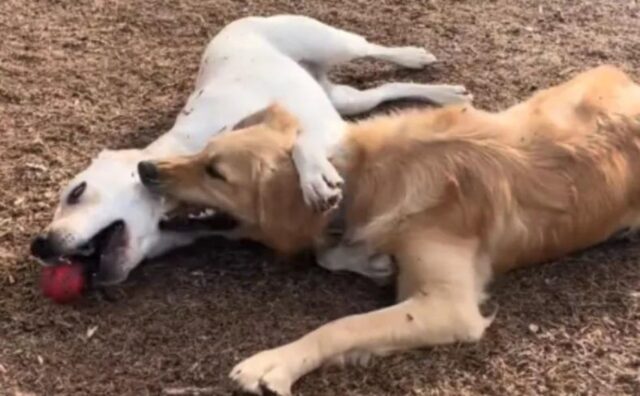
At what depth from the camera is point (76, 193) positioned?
11.7 ft

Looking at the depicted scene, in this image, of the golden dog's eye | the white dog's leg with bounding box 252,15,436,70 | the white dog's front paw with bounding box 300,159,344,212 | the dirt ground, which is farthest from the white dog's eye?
the white dog's leg with bounding box 252,15,436,70

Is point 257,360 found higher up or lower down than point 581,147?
lower down

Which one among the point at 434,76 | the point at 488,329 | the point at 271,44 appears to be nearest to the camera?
the point at 488,329

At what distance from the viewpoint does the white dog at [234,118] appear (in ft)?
11.3

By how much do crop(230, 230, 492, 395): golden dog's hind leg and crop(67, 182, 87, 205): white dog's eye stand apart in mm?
843

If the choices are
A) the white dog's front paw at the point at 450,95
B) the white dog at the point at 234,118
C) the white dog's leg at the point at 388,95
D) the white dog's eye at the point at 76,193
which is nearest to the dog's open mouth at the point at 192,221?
the white dog at the point at 234,118

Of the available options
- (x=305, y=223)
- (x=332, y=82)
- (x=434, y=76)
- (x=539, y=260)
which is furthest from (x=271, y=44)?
(x=539, y=260)

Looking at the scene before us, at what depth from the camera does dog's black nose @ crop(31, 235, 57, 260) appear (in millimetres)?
3389

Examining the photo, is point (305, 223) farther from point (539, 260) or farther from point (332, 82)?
point (332, 82)

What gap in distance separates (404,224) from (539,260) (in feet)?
1.43

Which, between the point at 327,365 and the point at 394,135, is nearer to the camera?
the point at 327,365

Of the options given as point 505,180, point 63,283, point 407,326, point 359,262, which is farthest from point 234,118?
point 407,326

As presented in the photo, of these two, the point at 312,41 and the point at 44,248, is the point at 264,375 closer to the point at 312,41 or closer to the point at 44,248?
the point at 44,248

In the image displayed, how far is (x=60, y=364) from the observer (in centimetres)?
317
